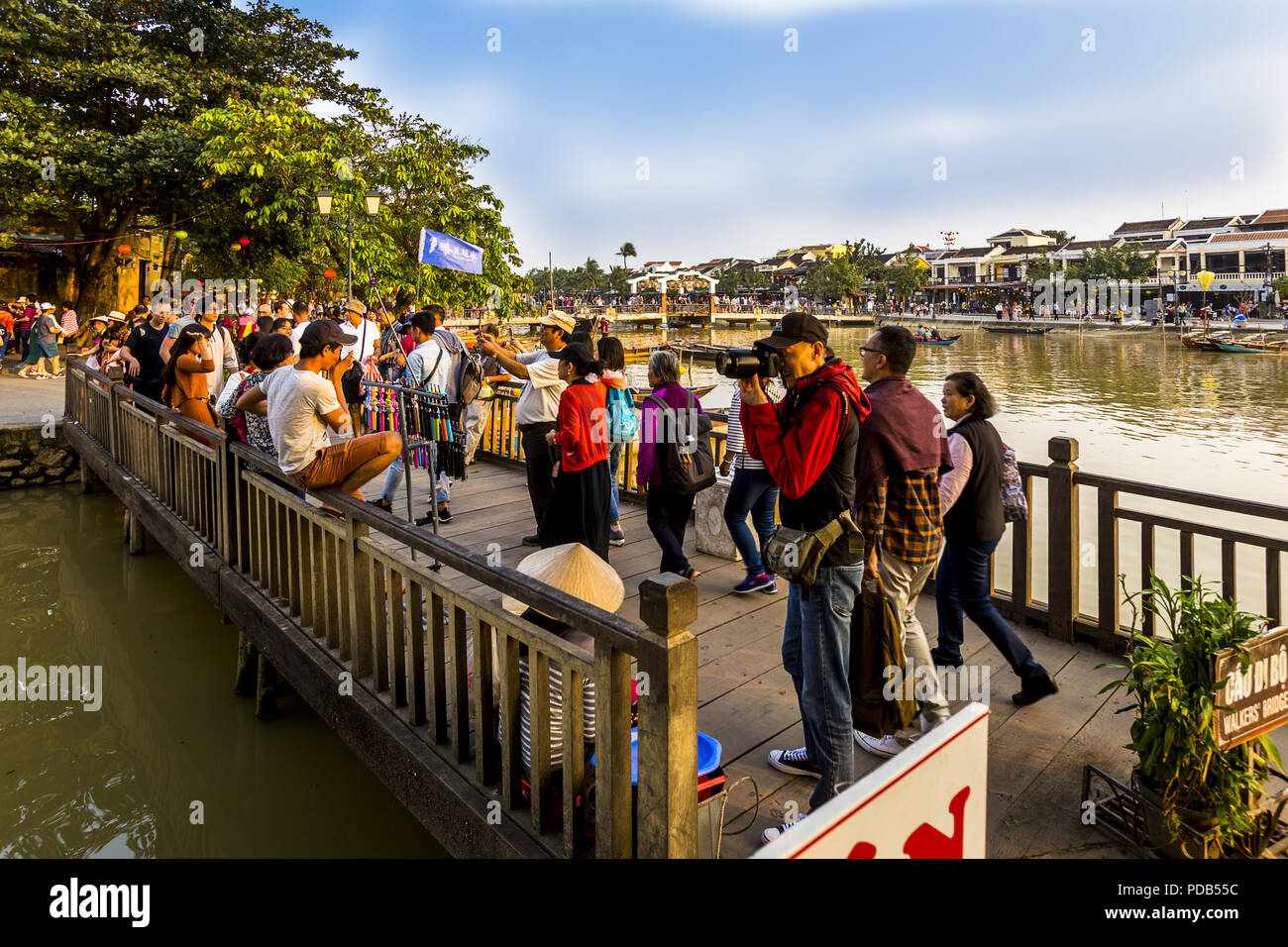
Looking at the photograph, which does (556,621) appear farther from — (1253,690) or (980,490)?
(1253,690)

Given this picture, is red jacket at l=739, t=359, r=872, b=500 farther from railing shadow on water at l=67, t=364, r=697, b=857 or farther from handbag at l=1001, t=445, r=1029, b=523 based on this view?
handbag at l=1001, t=445, r=1029, b=523

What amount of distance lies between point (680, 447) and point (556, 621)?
2648 millimetres

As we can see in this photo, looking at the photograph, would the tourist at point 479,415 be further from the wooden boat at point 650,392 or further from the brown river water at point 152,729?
the brown river water at point 152,729

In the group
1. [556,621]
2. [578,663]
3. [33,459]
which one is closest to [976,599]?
[556,621]

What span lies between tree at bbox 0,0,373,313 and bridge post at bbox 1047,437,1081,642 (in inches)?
885

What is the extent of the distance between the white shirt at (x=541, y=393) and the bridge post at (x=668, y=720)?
12.7ft

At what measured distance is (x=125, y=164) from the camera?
21.0 metres

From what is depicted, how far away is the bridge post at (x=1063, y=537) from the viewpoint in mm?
4555

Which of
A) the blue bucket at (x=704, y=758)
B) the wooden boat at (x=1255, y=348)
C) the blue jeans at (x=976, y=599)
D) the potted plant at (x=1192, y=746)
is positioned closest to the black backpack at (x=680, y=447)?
the blue jeans at (x=976, y=599)

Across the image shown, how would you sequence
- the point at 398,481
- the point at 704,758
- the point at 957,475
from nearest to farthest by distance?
1. the point at 704,758
2. the point at 957,475
3. the point at 398,481

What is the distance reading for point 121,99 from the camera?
23.5m

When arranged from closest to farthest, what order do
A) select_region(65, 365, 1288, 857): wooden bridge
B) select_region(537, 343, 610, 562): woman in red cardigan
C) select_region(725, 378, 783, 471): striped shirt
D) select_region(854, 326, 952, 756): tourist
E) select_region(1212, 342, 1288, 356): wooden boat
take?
select_region(65, 365, 1288, 857): wooden bridge → select_region(854, 326, 952, 756): tourist → select_region(537, 343, 610, 562): woman in red cardigan → select_region(725, 378, 783, 471): striped shirt → select_region(1212, 342, 1288, 356): wooden boat

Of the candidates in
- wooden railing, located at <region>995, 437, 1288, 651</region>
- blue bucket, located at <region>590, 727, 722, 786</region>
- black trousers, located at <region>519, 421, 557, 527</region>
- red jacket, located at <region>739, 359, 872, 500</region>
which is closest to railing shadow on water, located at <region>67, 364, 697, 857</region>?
blue bucket, located at <region>590, 727, 722, 786</region>

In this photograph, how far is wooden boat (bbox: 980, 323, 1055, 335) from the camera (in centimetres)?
6109
